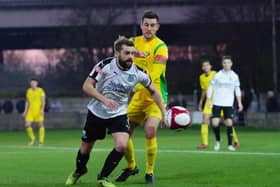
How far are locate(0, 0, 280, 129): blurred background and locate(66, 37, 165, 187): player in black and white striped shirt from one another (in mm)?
35421

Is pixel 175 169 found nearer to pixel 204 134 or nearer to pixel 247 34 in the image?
pixel 204 134

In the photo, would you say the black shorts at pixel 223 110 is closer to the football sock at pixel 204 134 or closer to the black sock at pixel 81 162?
the football sock at pixel 204 134

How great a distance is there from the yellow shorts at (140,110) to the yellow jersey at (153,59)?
0.36 ft

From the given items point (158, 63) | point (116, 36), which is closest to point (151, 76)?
point (158, 63)

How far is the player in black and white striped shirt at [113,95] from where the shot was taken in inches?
456

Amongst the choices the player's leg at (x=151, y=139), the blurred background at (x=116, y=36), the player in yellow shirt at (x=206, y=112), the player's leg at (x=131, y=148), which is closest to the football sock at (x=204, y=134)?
the player in yellow shirt at (x=206, y=112)

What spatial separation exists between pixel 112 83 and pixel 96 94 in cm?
35

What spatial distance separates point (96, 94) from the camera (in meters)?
11.4

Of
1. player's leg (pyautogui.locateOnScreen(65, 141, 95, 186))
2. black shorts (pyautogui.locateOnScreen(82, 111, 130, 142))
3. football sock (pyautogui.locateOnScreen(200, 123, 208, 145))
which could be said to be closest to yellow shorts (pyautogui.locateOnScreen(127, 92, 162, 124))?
black shorts (pyautogui.locateOnScreen(82, 111, 130, 142))

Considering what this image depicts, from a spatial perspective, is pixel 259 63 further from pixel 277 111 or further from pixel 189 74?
pixel 277 111

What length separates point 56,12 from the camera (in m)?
72.1

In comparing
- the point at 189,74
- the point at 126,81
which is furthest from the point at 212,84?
the point at 189,74

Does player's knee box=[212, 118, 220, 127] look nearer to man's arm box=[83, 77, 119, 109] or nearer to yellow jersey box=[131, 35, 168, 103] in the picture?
yellow jersey box=[131, 35, 168, 103]

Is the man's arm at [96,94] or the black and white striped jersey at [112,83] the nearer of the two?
the man's arm at [96,94]
